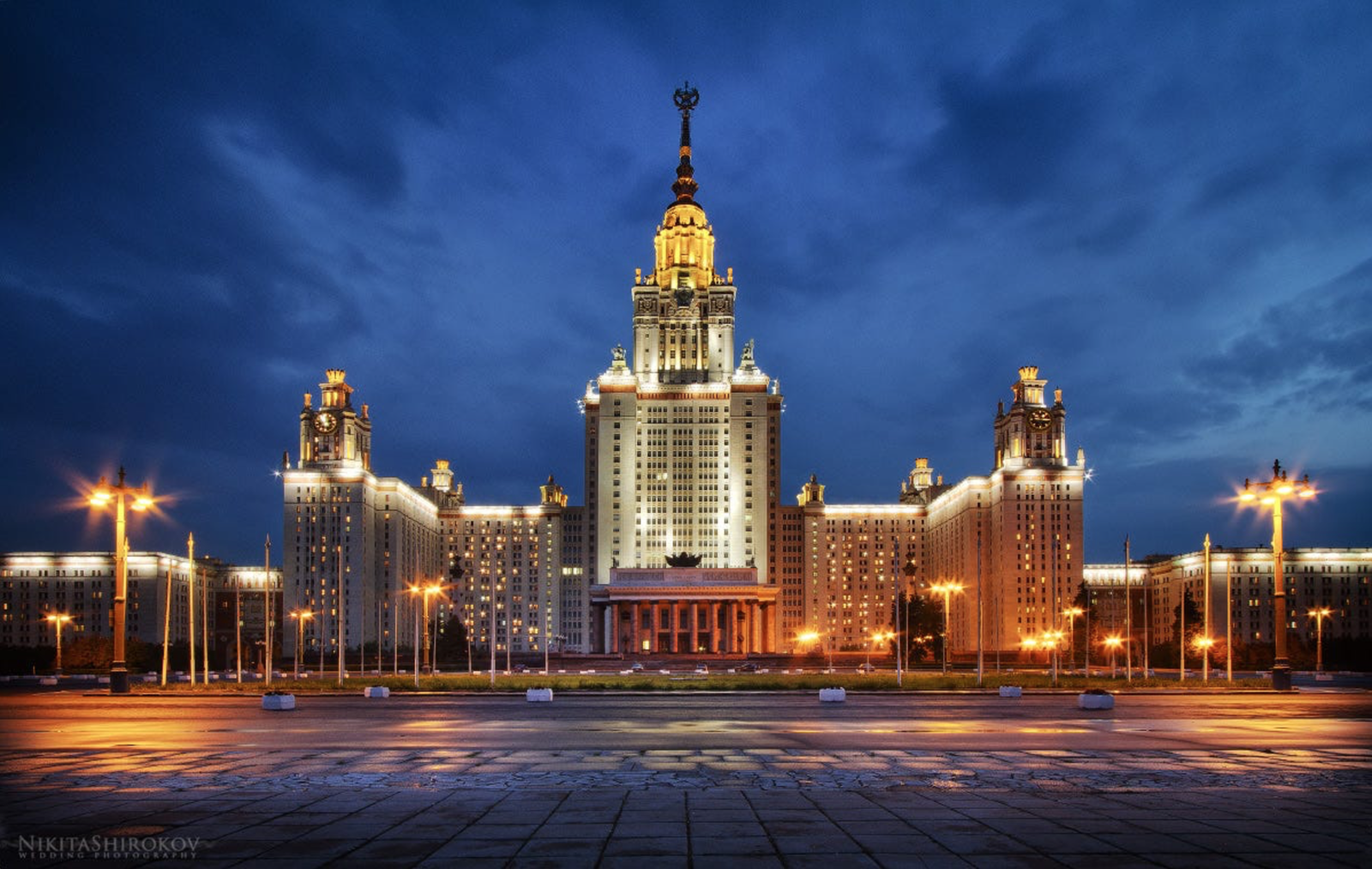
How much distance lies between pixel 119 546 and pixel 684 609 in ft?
462

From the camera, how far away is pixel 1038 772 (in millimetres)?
19953

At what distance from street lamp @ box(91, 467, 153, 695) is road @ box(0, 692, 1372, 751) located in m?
2.77

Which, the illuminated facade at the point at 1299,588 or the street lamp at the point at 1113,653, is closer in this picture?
the street lamp at the point at 1113,653

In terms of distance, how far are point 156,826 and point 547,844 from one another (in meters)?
5.21

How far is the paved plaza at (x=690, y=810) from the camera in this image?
1257cm

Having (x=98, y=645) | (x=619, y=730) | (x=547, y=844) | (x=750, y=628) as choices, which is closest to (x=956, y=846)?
(x=547, y=844)

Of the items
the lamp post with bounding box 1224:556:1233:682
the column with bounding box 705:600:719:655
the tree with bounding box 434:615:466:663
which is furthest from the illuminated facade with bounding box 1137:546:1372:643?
the tree with bounding box 434:615:466:663

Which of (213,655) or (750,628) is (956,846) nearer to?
(213,655)

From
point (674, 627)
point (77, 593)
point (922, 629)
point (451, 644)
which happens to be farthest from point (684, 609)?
point (77, 593)

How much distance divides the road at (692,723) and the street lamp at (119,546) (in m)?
2.77

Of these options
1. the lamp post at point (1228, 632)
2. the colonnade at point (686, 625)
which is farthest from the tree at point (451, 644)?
the lamp post at point (1228, 632)

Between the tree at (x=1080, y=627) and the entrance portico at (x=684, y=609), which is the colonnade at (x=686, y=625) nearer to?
the entrance portico at (x=684, y=609)

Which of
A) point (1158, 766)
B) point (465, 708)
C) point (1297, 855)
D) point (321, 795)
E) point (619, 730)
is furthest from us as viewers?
point (465, 708)

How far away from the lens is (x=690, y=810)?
51.2 ft
